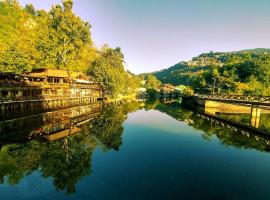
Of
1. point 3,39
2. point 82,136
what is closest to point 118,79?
point 3,39

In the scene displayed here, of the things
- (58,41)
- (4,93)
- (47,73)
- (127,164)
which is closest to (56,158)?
(127,164)

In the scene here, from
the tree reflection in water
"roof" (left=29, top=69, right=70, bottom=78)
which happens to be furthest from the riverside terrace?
the tree reflection in water

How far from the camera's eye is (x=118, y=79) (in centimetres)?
9344

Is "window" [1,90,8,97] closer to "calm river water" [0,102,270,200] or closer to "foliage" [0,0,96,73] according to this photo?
"calm river water" [0,102,270,200]

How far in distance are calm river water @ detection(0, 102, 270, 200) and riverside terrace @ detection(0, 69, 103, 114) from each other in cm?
947

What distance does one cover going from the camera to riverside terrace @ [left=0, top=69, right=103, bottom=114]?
40.6 metres

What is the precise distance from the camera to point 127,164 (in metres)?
20.6

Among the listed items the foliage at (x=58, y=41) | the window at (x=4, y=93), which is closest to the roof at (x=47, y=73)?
the foliage at (x=58, y=41)

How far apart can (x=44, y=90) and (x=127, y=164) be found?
1590 inches

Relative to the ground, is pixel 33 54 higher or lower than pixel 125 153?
higher

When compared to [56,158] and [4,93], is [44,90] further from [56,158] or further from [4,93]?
[56,158]

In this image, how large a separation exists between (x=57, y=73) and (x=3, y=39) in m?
42.0

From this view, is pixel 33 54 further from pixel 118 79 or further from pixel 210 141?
pixel 210 141

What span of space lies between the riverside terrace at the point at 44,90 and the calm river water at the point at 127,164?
31.1 feet
